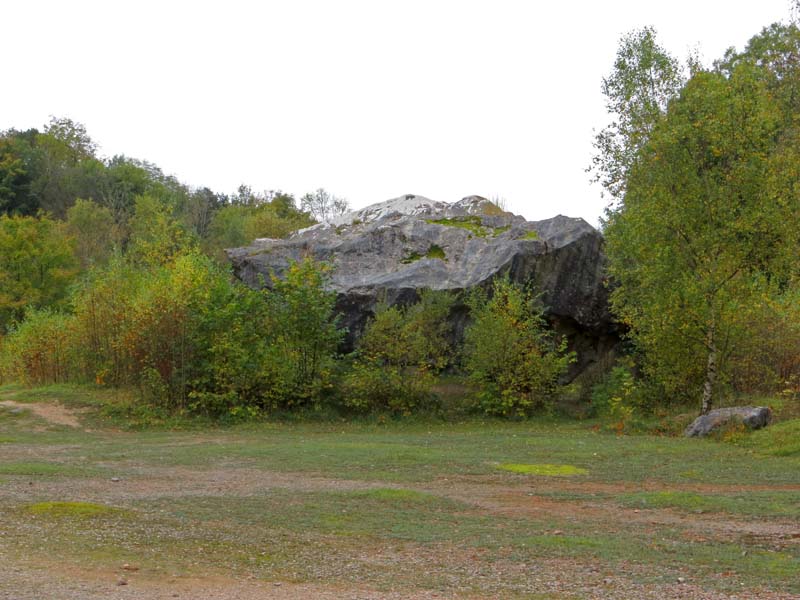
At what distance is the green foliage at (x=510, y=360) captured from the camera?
24.1m

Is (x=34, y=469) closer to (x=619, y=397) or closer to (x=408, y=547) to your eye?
(x=408, y=547)

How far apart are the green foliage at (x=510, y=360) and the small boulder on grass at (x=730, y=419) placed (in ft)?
16.2

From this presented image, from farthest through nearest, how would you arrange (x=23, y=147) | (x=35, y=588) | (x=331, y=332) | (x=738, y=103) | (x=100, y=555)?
1. (x=23, y=147)
2. (x=331, y=332)
3. (x=738, y=103)
4. (x=100, y=555)
5. (x=35, y=588)

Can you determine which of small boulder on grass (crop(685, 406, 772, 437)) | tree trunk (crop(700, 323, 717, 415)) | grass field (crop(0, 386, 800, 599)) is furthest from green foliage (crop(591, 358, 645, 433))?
grass field (crop(0, 386, 800, 599))

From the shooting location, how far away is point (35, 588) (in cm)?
667

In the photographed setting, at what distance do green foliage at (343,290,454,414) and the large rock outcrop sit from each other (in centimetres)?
164

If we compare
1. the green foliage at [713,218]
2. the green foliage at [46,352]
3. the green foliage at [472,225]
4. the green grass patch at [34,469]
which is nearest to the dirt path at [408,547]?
the green grass patch at [34,469]

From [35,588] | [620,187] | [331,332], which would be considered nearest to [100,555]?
[35,588]

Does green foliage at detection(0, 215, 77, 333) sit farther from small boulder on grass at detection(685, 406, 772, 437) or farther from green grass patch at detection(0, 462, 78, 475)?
small boulder on grass at detection(685, 406, 772, 437)

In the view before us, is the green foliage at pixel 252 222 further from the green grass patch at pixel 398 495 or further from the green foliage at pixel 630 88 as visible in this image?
the green grass patch at pixel 398 495

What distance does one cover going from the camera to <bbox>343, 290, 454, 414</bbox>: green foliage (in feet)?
78.7

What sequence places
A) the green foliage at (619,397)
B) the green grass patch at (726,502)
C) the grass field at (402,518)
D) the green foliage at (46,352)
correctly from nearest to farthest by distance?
the grass field at (402,518)
the green grass patch at (726,502)
the green foliage at (619,397)
the green foliage at (46,352)

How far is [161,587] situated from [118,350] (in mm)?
19100

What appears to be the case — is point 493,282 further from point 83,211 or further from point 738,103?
point 83,211
